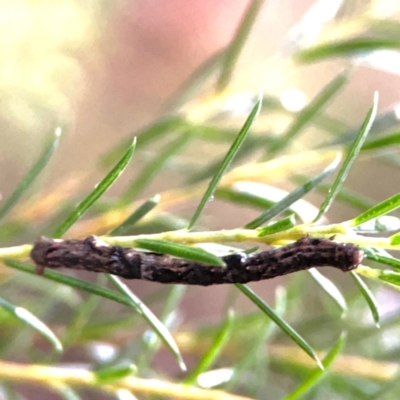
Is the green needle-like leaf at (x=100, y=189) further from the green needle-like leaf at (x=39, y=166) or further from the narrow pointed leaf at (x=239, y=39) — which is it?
the narrow pointed leaf at (x=239, y=39)

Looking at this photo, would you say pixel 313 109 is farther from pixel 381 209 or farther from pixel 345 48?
pixel 381 209

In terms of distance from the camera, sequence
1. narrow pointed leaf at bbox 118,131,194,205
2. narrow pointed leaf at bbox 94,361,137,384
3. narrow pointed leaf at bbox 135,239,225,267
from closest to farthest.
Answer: narrow pointed leaf at bbox 135,239,225,267 < narrow pointed leaf at bbox 94,361,137,384 < narrow pointed leaf at bbox 118,131,194,205

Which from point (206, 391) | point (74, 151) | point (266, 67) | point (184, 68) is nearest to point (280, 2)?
point (184, 68)

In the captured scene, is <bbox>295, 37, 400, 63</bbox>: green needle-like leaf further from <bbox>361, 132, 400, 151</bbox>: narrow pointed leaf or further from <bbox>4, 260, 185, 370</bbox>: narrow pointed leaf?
<bbox>4, 260, 185, 370</bbox>: narrow pointed leaf

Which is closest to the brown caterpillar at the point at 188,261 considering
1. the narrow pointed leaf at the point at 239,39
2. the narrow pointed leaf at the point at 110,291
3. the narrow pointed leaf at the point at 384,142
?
the narrow pointed leaf at the point at 110,291

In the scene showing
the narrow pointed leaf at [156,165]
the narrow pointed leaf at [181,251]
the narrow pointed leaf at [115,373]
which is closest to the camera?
the narrow pointed leaf at [181,251]

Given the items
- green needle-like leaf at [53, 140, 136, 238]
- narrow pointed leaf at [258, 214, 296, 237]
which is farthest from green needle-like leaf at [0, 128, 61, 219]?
narrow pointed leaf at [258, 214, 296, 237]

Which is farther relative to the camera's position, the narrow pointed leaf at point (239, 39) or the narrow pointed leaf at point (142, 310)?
the narrow pointed leaf at point (239, 39)

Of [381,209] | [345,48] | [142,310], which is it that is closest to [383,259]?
[381,209]
